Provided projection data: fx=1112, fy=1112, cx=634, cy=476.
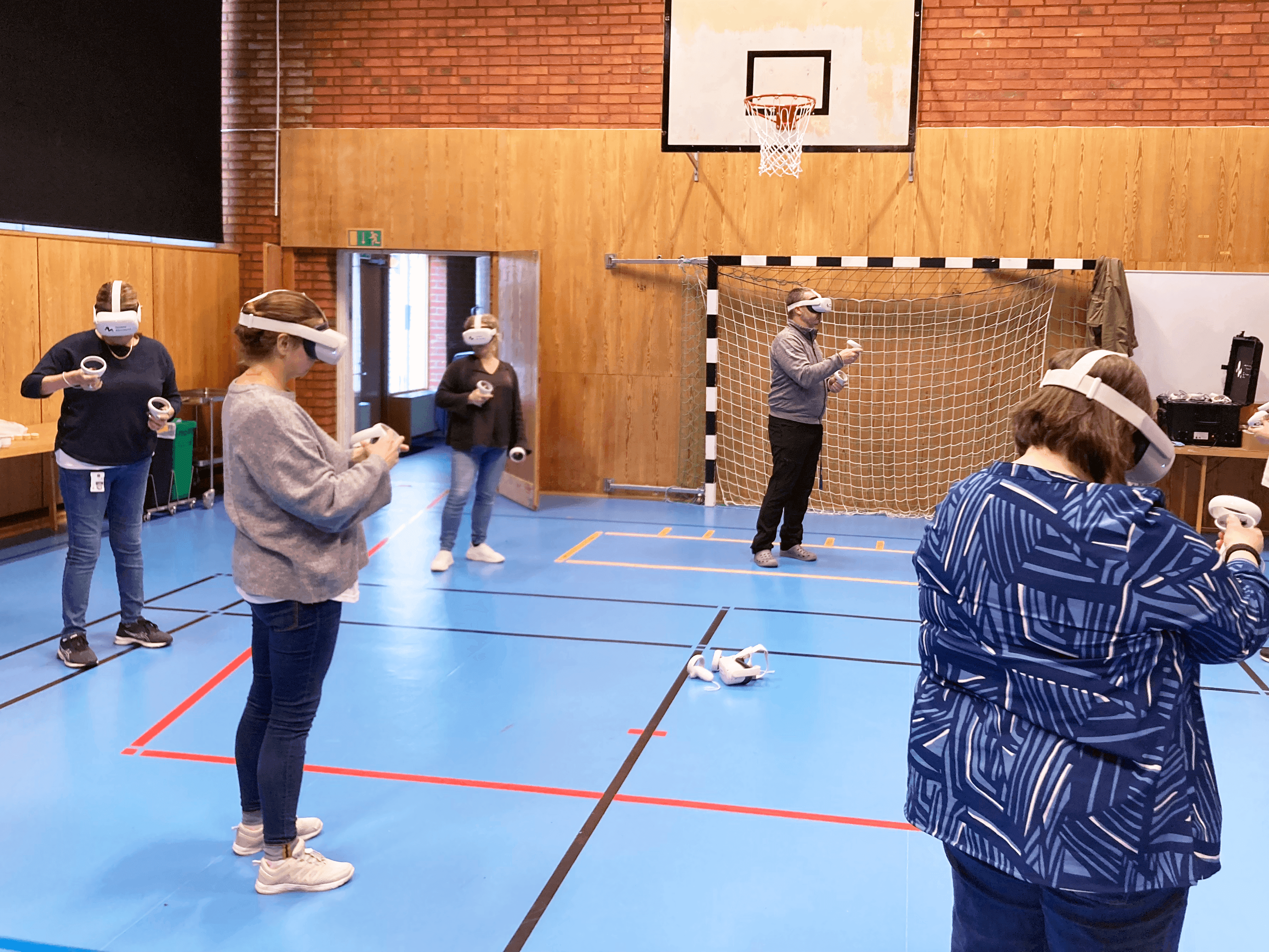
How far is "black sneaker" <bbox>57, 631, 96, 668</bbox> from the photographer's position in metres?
5.19

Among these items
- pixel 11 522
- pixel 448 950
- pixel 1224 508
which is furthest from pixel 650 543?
pixel 1224 508

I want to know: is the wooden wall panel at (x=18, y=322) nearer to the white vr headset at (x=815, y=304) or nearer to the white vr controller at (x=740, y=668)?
the white vr headset at (x=815, y=304)

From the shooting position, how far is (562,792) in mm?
3963

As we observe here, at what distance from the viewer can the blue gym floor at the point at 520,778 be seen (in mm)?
3121

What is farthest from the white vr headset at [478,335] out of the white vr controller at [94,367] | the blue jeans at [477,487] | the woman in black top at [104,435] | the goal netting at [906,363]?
the goal netting at [906,363]

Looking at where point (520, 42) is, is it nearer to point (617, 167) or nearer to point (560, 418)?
point (617, 167)

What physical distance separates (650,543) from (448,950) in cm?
557

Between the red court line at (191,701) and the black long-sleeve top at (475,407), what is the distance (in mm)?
2040

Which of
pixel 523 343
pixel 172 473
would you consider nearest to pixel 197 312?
pixel 172 473

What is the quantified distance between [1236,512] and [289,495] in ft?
6.94

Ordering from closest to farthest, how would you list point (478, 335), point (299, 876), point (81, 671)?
point (299, 876), point (81, 671), point (478, 335)

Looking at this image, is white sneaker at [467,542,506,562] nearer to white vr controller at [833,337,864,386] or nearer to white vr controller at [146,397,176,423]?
white vr controller at [833,337,864,386]

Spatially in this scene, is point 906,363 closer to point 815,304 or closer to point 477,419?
point 815,304

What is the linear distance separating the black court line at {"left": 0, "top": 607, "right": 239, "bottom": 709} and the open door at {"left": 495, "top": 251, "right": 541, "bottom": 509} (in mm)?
3497
